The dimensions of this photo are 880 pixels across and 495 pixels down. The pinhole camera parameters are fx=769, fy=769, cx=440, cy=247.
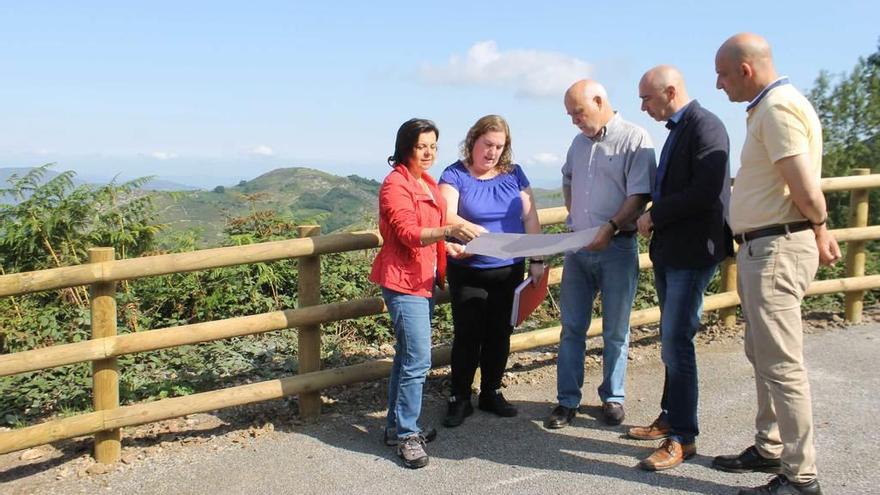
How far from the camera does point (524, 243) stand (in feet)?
14.3

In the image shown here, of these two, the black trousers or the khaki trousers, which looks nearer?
the khaki trousers

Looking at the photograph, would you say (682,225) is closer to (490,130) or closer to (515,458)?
(490,130)

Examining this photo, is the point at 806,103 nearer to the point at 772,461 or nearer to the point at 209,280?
the point at 772,461

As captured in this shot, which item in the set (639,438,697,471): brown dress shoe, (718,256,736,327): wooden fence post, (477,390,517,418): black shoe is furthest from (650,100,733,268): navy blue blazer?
(718,256,736,327): wooden fence post

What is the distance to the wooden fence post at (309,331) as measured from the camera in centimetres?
484

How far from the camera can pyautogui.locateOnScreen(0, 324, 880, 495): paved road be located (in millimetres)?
4004

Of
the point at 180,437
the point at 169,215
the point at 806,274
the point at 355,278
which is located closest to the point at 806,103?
the point at 806,274

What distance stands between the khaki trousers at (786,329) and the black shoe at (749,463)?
372mm

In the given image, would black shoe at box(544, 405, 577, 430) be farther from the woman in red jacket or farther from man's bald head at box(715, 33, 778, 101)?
man's bald head at box(715, 33, 778, 101)

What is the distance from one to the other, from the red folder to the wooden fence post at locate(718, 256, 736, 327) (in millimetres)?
2458

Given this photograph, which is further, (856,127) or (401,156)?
(856,127)

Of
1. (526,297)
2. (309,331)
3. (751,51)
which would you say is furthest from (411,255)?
(751,51)

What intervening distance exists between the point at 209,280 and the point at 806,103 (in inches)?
194

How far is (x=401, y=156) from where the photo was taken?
4270 millimetres
